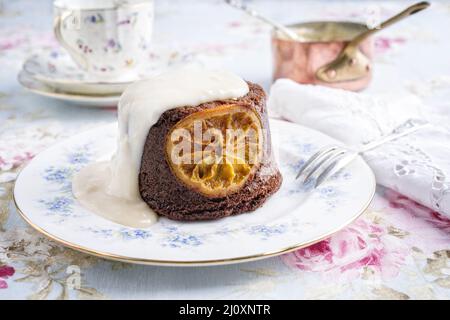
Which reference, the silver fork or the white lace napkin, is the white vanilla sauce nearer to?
the silver fork

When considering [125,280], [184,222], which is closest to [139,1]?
[184,222]

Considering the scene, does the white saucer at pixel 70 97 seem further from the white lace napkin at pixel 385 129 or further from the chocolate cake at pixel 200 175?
the chocolate cake at pixel 200 175

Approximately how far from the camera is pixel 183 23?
2637 millimetres

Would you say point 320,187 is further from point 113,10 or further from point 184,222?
point 113,10

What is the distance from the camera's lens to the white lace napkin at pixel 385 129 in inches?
50.3

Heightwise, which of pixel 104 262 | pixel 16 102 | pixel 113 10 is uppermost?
pixel 113 10

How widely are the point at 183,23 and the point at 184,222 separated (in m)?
1.59

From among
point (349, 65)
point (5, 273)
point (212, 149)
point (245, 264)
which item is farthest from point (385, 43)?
point (5, 273)

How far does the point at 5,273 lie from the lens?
1078 millimetres

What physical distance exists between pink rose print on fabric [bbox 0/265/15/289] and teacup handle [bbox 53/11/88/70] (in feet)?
3.00

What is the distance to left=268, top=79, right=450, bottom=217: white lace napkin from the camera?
4.19 feet

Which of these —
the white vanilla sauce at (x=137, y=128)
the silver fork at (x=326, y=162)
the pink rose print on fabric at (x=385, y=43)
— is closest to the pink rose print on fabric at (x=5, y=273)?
the white vanilla sauce at (x=137, y=128)

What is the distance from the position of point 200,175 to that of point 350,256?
0.30 metres

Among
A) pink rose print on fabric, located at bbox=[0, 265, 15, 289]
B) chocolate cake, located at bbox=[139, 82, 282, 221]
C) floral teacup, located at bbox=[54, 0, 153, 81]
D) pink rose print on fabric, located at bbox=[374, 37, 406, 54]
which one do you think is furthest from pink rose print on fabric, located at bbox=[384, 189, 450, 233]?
pink rose print on fabric, located at bbox=[374, 37, 406, 54]
